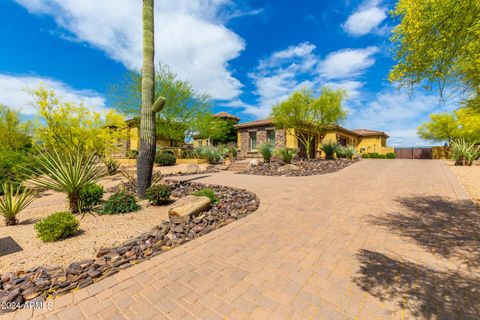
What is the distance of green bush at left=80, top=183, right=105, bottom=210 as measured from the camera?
5446 millimetres

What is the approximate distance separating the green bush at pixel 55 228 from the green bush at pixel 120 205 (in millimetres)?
1367

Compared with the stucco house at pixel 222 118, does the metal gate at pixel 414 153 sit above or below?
below

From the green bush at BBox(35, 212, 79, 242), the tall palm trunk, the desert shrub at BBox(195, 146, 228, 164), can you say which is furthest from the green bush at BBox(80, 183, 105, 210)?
the desert shrub at BBox(195, 146, 228, 164)

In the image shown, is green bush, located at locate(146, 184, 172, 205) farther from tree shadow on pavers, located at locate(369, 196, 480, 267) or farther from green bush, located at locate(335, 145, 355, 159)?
green bush, located at locate(335, 145, 355, 159)

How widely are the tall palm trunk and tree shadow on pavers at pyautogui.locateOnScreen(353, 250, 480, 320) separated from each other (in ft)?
20.2

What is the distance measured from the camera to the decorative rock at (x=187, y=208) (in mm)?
4711

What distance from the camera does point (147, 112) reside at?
6.54 metres

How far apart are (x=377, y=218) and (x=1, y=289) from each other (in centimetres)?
659

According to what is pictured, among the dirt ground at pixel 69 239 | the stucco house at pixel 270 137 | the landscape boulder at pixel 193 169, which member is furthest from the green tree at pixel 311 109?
the dirt ground at pixel 69 239

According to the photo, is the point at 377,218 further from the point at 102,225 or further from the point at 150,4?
the point at 150,4

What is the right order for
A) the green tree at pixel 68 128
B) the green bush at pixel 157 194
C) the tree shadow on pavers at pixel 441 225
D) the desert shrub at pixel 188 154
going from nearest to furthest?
1. the tree shadow on pavers at pixel 441 225
2. the green bush at pixel 157 194
3. the green tree at pixel 68 128
4. the desert shrub at pixel 188 154

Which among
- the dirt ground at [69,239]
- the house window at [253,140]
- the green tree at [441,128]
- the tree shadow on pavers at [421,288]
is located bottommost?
the dirt ground at [69,239]

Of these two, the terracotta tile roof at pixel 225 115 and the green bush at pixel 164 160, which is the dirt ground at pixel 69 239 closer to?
the green bush at pixel 164 160

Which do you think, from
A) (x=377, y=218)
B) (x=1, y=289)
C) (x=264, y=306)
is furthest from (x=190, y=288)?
(x=377, y=218)
